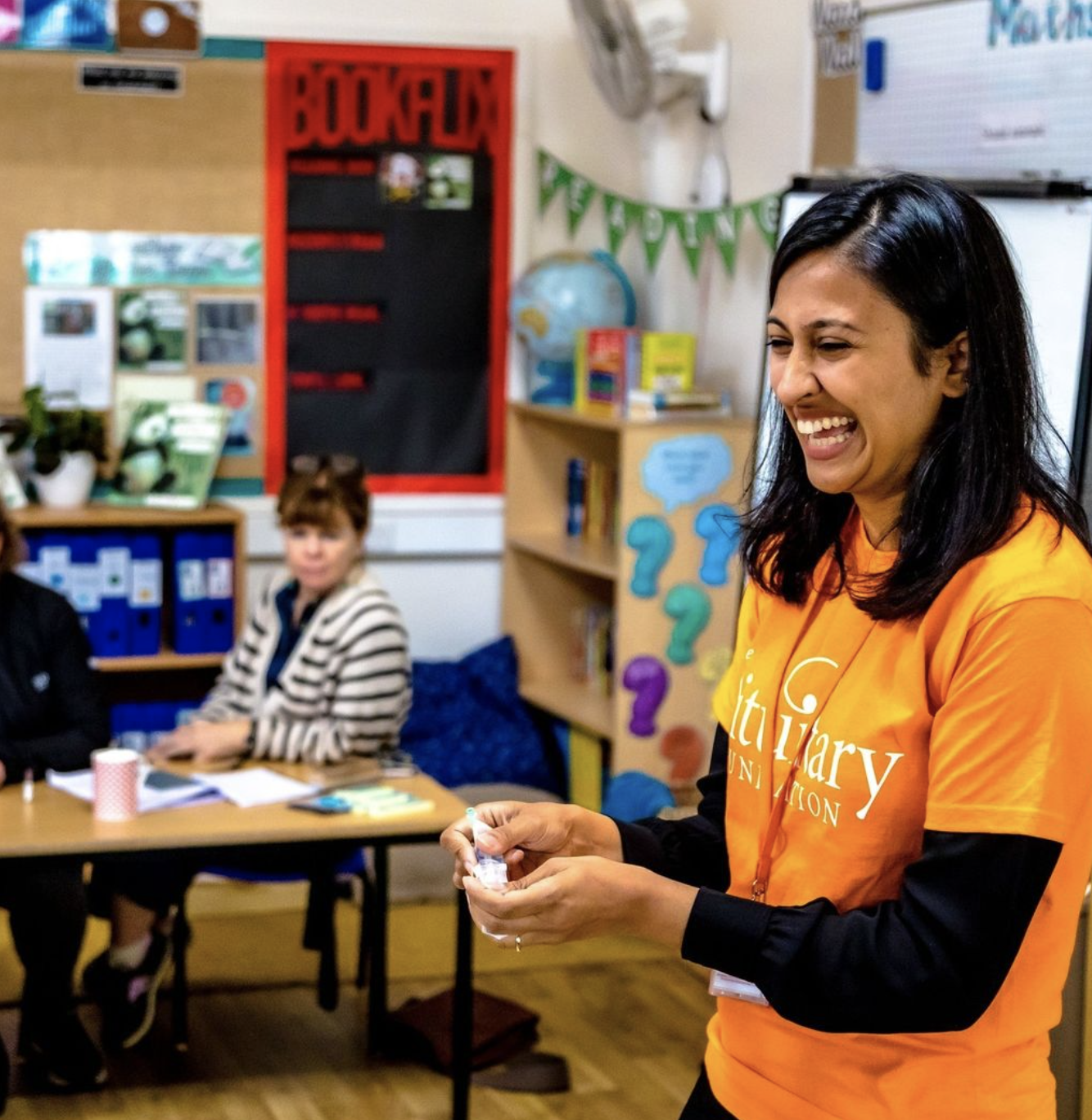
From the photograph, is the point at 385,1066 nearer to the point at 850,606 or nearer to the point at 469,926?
the point at 469,926

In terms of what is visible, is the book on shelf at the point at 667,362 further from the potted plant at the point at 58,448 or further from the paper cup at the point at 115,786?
the paper cup at the point at 115,786

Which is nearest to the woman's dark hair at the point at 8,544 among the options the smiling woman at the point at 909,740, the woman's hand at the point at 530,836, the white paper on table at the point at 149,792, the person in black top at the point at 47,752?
the person in black top at the point at 47,752

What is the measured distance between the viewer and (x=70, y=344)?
4574 mm

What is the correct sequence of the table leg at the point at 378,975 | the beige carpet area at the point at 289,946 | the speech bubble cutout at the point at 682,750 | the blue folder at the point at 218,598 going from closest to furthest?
1. the table leg at the point at 378,975
2. the beige carpet area at the point at 289,946
3. the speech bubble cutout at the point at 682,750
4. the blue folder at the point at 218,598

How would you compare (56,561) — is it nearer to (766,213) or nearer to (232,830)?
(232,830)

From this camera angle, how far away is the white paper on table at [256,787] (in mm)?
2939

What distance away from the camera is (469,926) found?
116 inches

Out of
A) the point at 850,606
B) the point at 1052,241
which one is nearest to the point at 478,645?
the point at 1052,241

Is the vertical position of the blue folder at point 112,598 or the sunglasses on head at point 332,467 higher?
the sunglasses on head at point 332,467

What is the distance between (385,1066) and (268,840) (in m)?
0.87

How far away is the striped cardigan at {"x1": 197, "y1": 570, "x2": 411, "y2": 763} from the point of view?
337 cm

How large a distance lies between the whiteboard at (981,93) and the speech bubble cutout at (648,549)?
3.18ft

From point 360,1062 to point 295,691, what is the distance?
2.50 ft

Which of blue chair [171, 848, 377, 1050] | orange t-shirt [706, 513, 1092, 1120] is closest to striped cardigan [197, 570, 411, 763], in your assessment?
blue chair [171, 848, 377, 1050]
